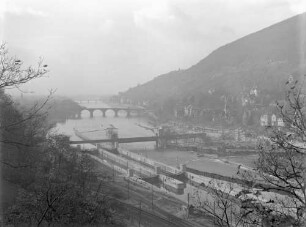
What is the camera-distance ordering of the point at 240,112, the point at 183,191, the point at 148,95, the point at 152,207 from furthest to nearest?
A: 1. the point at 148,95
2. the point at 240,112
3. the point at 183,191
4. the point at 152,207

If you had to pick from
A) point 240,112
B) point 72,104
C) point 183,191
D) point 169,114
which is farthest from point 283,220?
point 72,104

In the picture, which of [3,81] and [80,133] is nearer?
[3,81]

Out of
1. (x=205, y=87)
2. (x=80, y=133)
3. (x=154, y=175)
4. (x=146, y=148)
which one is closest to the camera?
(x=154, y=175)

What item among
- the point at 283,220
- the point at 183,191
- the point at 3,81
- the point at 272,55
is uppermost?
the point at 272,55

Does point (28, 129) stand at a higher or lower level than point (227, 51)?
lower

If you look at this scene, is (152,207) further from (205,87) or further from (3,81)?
(205,87)

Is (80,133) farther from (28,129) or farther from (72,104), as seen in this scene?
(28,129)

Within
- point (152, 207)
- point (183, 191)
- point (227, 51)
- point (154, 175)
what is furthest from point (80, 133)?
point (227, 51)
